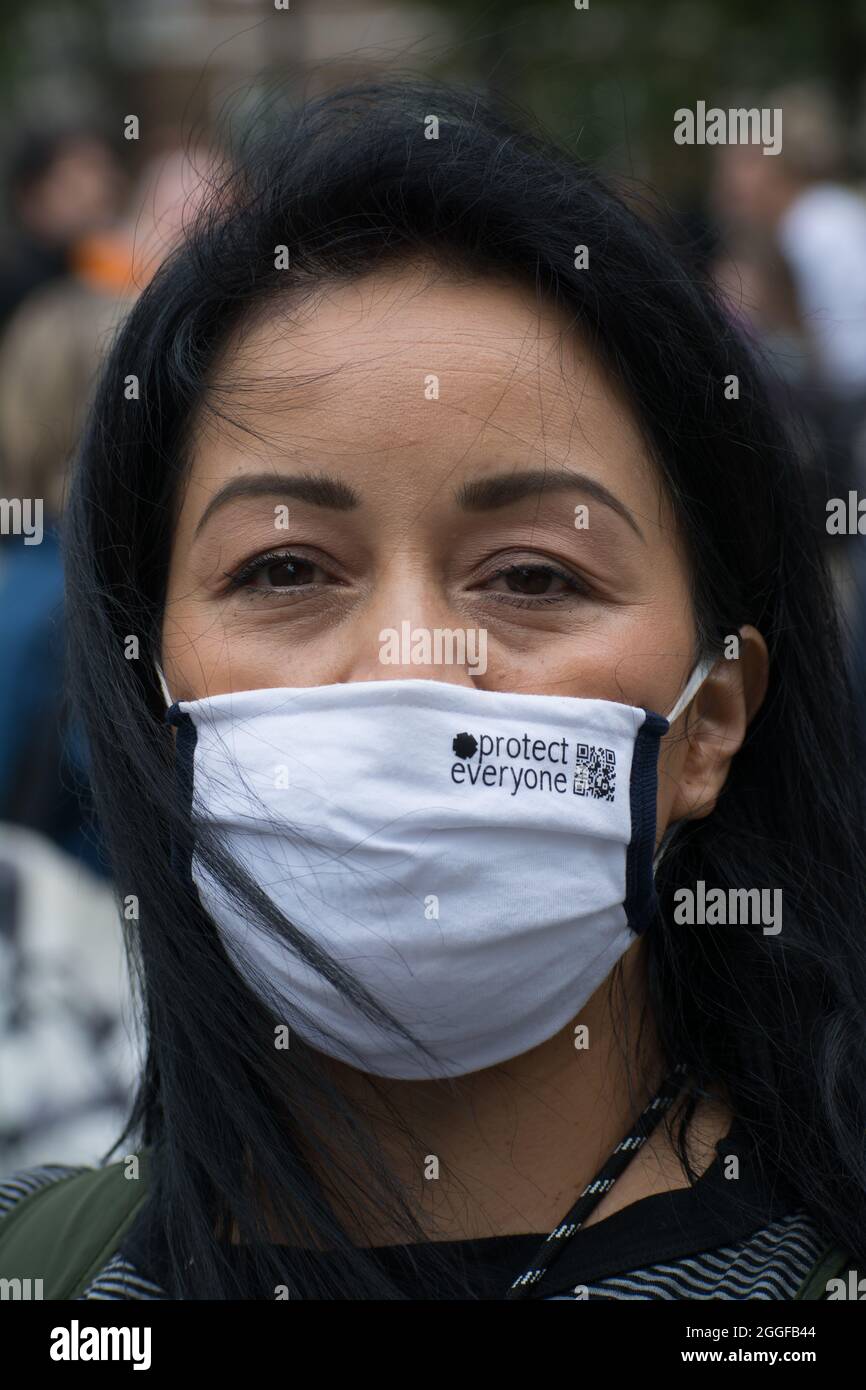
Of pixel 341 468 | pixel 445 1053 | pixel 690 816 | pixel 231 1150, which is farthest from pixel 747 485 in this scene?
pixel 231 1150

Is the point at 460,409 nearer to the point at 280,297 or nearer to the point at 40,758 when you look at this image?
the point at 280,297

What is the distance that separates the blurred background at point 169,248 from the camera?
3424 millimetres

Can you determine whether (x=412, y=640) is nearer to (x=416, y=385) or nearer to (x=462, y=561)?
(x=462, y=561)

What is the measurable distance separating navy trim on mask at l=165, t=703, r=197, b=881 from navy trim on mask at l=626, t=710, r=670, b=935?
2.06 feet

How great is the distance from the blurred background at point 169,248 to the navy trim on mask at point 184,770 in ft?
1.93

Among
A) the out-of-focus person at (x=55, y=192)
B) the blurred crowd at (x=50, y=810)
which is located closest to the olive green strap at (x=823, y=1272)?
the blurred crowd at (x=50, y=810)

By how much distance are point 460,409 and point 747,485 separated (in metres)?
0.56

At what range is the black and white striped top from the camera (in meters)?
2.08

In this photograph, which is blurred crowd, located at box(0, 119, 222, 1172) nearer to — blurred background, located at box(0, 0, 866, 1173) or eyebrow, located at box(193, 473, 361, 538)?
blurred background, located at box(0, 0, 866, 1173)

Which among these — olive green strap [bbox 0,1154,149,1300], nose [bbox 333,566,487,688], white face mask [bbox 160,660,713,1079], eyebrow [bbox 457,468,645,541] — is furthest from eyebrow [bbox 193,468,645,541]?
olive green strap [bbox 0,1154,149,1300]

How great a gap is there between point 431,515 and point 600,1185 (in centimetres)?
96

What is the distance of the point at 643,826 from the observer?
2242 millimetres

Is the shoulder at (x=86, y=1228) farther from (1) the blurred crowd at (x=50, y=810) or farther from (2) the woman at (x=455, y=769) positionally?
(1) the blurred crowd at (x=50, y=810)

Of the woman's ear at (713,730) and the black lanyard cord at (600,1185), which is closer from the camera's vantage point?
the black lanyard cord at (600,1185)
